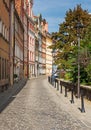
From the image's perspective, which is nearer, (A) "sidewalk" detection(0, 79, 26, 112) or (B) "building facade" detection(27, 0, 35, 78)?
(A) "sidewalk" detection(0, 79, 26, 112)

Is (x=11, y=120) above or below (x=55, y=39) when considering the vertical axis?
below

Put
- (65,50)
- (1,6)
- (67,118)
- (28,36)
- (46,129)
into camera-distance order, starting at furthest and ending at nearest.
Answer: (28,36) → (65,50) → (1,6) → (67,118) → (46,129)

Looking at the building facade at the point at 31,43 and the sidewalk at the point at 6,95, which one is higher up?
the building facade at the point at 31,43

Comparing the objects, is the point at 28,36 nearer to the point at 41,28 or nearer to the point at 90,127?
the point at 41,28

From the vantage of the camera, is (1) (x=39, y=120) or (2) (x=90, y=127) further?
(1) (x=39, y=120)

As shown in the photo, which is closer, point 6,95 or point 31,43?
point 6,95

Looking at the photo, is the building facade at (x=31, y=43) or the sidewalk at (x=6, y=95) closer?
the sidewalk at (x=6, y=95)

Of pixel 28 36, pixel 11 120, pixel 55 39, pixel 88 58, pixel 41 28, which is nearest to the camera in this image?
pixel 11 120

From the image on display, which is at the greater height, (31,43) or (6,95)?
(31,43)

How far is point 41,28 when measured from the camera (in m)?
126

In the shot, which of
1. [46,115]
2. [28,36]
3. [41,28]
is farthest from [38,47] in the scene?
[46,115]

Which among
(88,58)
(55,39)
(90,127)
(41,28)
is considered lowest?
(90,127)

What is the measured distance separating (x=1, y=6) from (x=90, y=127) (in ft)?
73.4

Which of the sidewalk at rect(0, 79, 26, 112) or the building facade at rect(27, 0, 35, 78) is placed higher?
the building facade at rect(27, 0, 35, 78)
